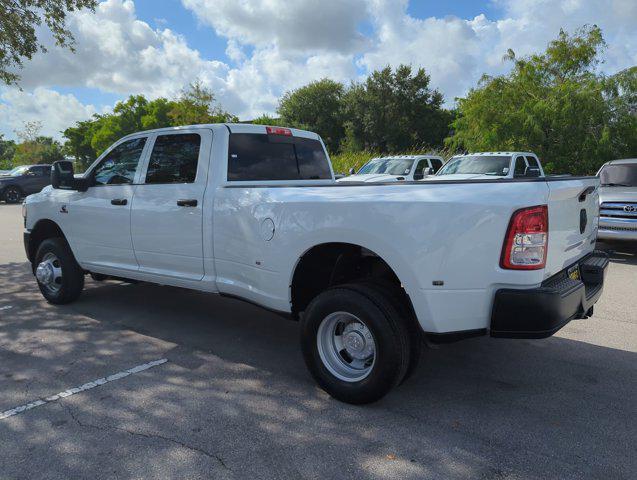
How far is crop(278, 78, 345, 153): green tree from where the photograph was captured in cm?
5834

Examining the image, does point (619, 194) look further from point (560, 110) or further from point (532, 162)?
point (560, 110)

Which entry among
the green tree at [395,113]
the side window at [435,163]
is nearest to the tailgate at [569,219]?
the side window at [435,163]

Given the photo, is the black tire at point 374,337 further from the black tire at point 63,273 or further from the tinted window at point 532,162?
the tinted window at point 532,162

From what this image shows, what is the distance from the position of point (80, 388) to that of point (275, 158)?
2553 mm

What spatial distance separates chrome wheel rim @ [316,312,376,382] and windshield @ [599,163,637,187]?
859cm

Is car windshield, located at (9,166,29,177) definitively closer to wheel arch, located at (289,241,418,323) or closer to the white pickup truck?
the white pickup truck

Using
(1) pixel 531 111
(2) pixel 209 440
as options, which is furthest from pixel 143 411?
(1) pixel 531 111

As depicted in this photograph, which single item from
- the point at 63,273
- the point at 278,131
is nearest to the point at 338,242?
the point at 278,131

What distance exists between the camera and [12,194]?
2242cm

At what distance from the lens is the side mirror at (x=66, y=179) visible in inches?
207

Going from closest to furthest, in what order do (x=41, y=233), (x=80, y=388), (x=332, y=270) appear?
(x=80, y=388) → (x=332, y=270) → (x=41, y=233)

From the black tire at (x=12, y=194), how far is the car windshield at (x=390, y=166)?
1593cm

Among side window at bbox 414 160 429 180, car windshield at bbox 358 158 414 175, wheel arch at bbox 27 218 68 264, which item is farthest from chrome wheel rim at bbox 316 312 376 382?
car windshield at bbox 358 158 414 175

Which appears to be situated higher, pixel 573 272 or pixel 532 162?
pixel 532 162
